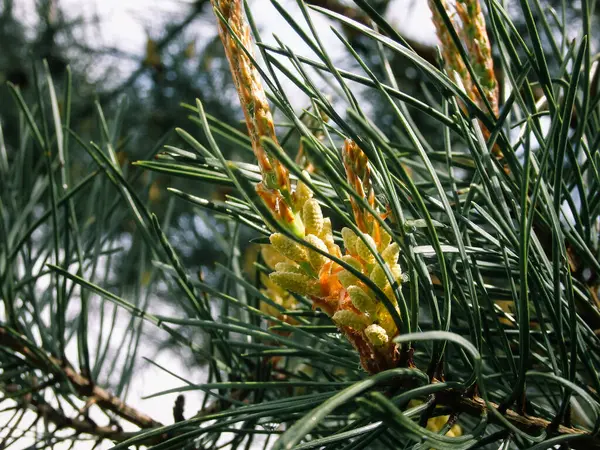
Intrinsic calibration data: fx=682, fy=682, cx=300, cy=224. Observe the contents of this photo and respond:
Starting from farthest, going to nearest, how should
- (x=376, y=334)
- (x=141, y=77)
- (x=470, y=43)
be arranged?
(x=141, y=77) < (x=470, y=43) < (x=376, y=334)

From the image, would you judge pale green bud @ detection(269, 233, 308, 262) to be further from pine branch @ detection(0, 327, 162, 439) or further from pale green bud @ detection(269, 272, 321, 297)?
pine branch @ detection(0, 327, 162, 439)

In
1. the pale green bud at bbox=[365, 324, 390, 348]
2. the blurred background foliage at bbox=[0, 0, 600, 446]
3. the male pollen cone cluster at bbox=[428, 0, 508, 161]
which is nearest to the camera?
the pale green bud at bbox=[365, 324, 390, 348]

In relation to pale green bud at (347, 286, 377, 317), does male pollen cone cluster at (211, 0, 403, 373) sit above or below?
above

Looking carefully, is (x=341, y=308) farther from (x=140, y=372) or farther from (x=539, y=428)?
(x=140, y=372)

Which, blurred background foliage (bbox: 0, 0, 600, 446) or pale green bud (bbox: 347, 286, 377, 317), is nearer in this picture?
pale green bud (bbox: 347, 286, 377, 317)

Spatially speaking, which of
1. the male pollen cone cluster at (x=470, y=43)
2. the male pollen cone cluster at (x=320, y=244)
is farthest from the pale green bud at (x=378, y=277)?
the male pollen cone cluster at (x=470, y=43)

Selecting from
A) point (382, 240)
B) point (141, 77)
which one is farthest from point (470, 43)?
point (141, 77)

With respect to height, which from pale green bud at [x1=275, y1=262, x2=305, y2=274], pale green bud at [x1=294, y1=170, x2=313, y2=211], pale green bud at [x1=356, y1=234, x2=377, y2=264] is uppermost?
pale green bud at [x1=294, y1=170, x2=313, y2=211]

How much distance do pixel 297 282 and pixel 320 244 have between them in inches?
0.8

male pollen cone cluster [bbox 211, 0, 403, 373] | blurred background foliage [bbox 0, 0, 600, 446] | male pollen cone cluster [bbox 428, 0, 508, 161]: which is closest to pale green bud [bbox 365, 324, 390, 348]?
male pollen cone cluster [bbox 211, 0, 403, 373]

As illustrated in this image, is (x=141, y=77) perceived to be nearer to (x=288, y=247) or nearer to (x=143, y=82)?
(x=143, y=82)

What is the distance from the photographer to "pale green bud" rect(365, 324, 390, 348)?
0.28 metres

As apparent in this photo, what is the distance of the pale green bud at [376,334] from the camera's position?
0.90ft

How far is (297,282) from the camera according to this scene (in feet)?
0.95
